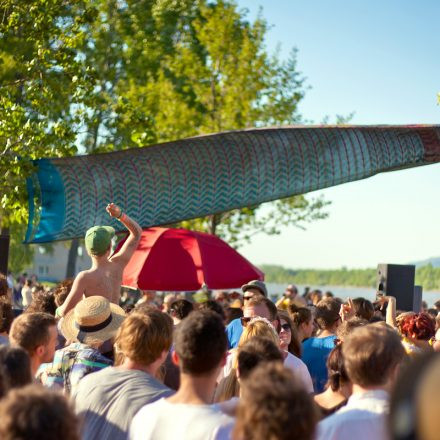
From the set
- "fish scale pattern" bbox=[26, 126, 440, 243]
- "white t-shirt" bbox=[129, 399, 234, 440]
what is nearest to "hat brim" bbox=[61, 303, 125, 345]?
"white t-shirt" bbox=[129, 399, 234, 440]

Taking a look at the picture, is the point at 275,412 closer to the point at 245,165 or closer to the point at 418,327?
the point at 418,327

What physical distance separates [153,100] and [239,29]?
3.38 meters

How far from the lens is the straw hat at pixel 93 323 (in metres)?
5.68

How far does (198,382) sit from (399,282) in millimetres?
9570

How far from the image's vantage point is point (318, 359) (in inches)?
288

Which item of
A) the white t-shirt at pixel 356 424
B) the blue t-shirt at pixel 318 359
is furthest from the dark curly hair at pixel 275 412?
the blue t-shirt at pixel 318 359

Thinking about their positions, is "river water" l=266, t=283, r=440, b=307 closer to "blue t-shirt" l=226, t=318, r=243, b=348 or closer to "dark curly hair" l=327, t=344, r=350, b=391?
"blue t-shirt" l=226, t=318, r=243, b=348

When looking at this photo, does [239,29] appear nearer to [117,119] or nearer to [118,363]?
[117,119]

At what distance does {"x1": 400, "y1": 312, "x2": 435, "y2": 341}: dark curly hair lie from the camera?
6.81 meters

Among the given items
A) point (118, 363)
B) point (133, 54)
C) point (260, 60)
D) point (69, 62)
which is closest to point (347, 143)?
point (69, 62)

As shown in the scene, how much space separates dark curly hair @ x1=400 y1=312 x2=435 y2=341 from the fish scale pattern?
18.2ft

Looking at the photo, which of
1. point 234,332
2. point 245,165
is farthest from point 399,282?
point 234,332

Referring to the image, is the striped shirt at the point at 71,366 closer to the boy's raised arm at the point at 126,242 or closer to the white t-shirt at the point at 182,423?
the white t-shirt at the point at 182,423

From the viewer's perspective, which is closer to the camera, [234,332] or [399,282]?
[234,332]
